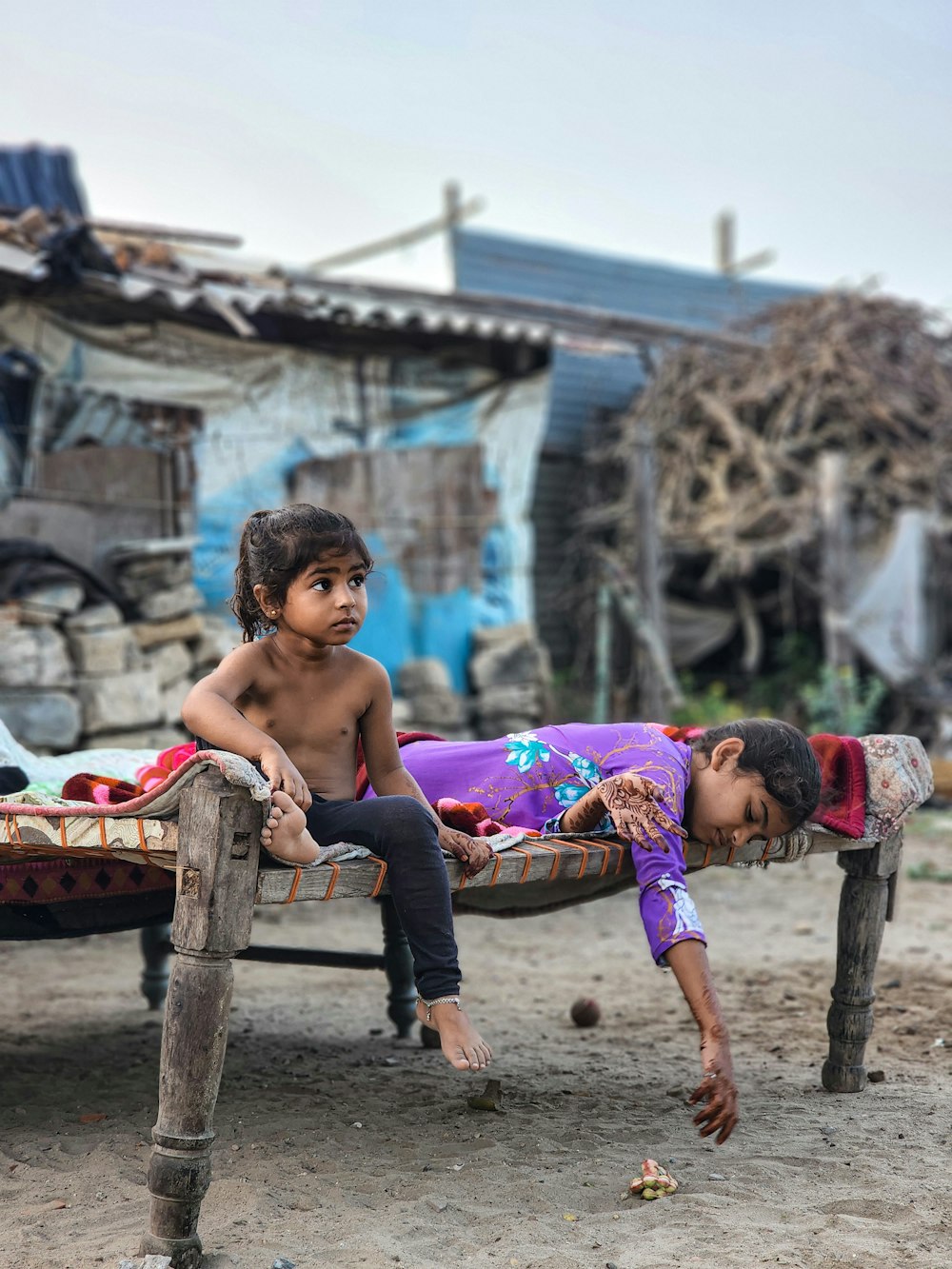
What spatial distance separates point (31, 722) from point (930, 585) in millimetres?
7366

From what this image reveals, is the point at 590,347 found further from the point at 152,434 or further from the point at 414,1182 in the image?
the point at 414,1182

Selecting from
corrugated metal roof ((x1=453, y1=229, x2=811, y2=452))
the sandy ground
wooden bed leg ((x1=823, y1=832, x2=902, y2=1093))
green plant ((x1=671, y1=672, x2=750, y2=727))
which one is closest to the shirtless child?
the sandy ground

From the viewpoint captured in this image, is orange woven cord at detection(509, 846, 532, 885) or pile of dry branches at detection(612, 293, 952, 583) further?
pile of dry branches at detection(612, 293, 952, 583)

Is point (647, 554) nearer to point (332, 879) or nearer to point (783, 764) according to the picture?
point (783, 764)

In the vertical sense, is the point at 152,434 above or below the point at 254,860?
above

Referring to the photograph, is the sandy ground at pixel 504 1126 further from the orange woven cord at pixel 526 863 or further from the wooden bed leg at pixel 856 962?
the orange woven cord at pixel 526 863

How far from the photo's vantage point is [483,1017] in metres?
4.28

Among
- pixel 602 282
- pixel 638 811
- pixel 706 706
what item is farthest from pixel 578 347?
pixel 638 811

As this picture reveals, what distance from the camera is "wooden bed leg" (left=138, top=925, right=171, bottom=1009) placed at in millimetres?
4191

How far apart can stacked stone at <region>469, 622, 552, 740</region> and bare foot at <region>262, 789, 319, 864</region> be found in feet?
19.0

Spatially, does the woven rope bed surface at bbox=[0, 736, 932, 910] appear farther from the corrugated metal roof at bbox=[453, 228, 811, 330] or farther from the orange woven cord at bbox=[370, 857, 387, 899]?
the corrugated metal roof at bbox=[453, 228, 811, 330]

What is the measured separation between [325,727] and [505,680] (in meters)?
5.43

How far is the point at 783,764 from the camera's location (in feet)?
9.50

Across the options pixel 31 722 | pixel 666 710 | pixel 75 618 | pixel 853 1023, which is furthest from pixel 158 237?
pixel 853 1023
